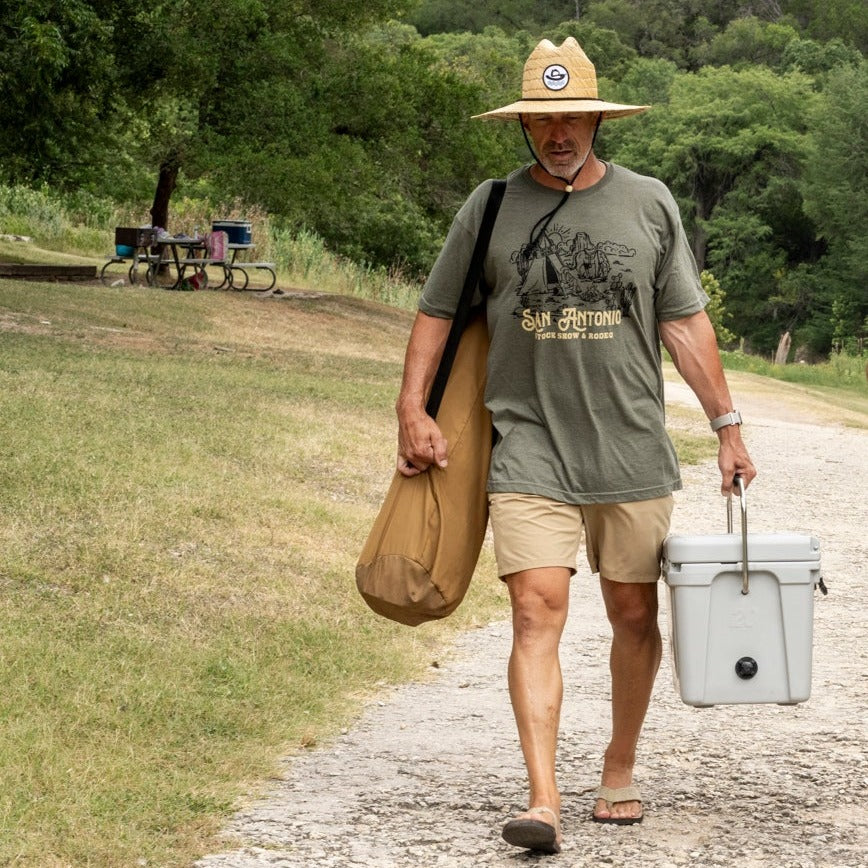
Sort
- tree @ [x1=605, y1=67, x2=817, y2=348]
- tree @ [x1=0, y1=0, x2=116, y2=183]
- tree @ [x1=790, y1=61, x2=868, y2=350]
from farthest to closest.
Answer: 1. tree @ [x1=605, y1=67, x2=817, y2=348]
2. tree @ [x1=790, y1=61, x2=868, y2=350]
3. tree @ [x1=0, y1=0, x2=116, y2=183]

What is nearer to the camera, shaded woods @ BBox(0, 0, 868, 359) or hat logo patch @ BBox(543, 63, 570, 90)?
hat logo patch @ BBox(543, 63, 570, 90)

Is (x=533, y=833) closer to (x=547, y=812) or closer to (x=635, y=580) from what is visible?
(x=547, y=812)

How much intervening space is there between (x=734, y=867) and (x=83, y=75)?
50.1ft

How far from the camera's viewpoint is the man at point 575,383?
4340 millimetres

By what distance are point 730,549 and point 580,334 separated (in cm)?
65

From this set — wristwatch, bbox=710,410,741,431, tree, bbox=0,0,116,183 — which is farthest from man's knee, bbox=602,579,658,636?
tree, bbox=0,0,116,183

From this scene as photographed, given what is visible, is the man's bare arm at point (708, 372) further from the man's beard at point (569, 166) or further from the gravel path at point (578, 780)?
the gravel path at point (578, 780)

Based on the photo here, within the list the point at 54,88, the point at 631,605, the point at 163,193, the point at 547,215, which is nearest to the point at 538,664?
the point at 631,605

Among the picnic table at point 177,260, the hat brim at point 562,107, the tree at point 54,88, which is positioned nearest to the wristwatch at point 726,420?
the hat brim at point 562,107

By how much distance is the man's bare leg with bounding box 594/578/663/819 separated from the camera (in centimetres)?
449

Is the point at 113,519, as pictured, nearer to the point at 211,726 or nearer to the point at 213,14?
the point at 211,726

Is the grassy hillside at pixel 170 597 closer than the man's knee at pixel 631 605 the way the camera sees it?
No

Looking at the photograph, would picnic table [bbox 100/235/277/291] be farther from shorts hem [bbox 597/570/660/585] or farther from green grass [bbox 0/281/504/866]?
shorts hem [bbox 597/570/660/585]

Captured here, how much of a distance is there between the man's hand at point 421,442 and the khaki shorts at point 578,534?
177 mm
